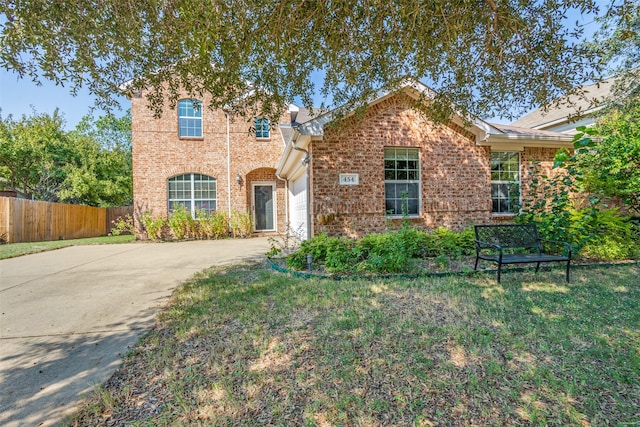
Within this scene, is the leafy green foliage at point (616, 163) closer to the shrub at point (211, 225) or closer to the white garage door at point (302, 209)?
the white garage door at point (302, 209)

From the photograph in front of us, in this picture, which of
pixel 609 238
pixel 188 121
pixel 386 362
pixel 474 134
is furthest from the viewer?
pixel 188 121

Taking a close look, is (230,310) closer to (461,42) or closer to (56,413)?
(56,413)

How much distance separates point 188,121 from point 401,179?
32.9 feet

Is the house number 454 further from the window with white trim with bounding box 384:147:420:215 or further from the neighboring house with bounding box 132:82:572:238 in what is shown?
the window with white trim with bounding box 384:147:420:215

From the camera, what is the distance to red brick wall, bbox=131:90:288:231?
12977 mm

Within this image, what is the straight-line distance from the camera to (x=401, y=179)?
804 cm

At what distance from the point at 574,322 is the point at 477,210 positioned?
549 cm

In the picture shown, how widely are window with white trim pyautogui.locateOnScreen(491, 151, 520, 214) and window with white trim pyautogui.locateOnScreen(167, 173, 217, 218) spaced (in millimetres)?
10951

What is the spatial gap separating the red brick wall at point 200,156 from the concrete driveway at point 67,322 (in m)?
6.01

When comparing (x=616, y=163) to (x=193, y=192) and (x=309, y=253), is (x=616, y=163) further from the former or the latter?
(x=193, y=192)

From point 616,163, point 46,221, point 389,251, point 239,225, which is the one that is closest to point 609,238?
point 616,163

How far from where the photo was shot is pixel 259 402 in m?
2.11

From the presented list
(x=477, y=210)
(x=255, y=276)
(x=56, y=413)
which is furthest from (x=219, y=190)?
(x=56, y=413)

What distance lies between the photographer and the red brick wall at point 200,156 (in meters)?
13.0
